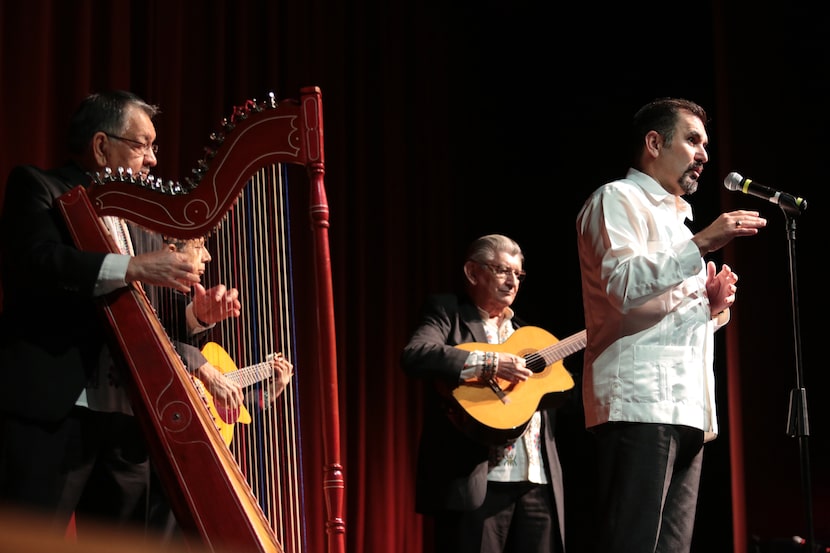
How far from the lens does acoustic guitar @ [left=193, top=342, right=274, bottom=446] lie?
2466mm

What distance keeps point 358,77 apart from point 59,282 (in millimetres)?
3003

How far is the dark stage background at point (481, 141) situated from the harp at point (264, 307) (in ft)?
4.40

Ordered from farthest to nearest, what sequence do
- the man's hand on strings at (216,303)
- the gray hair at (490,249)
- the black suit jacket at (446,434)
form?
1. the gray hair at (490,249)
2. the black suit jacket at (446,434)
3. the man's hand on strings at (216,303)

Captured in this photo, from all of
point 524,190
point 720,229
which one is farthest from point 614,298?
point 524,190

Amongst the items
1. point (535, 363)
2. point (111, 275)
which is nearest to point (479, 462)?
point (535, 363)

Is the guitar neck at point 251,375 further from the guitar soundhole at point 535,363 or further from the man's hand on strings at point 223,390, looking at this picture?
the guitar soundhole at point 535,363

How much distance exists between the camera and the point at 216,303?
240cm

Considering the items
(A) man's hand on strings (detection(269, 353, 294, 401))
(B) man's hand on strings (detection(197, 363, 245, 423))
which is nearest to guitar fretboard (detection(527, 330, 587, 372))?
(A) man's hand on strings (detection(269, 353, 294, 401))

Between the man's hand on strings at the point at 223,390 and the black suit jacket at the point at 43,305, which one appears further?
the man's hand on strings at the point at 223,390

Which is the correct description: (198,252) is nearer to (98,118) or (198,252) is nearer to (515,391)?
(98,118)

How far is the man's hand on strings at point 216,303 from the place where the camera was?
Result: 239 cm

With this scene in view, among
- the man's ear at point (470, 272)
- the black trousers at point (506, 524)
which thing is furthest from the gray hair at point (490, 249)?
the black trousers at point (506, 524)

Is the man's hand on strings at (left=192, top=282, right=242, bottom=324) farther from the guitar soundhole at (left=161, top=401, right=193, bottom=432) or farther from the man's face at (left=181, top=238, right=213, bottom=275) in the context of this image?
the guitar soundhole at (left=161, top=401, right=193, bottom=432)

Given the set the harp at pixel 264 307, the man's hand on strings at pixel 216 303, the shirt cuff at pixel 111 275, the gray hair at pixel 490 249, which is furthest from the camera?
the gray hair at pixel 490 249
